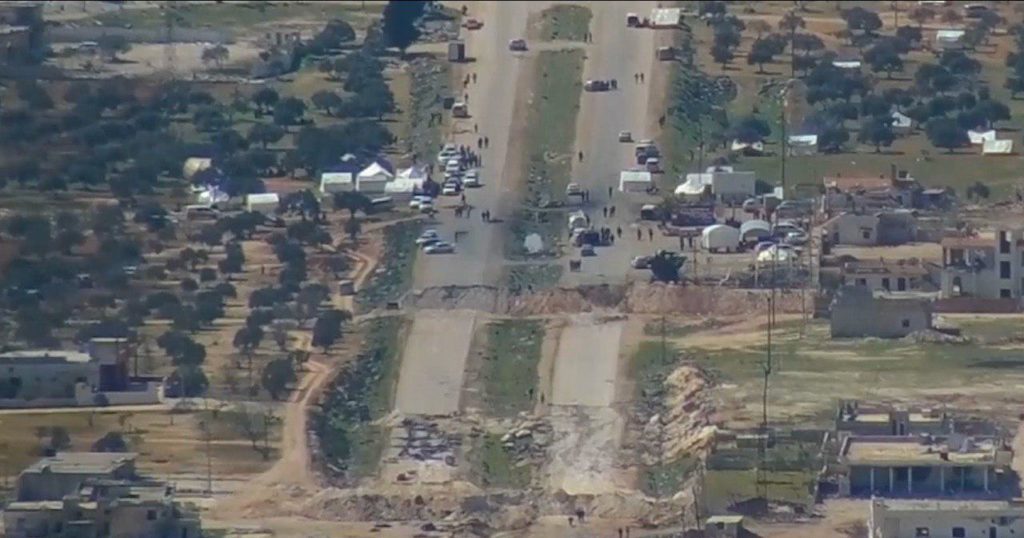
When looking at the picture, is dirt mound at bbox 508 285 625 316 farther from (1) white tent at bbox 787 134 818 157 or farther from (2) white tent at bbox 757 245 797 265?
(1) white tent at bbox 787 134 818 157

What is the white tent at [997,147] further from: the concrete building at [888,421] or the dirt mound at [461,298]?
the concrete building at [888,421]

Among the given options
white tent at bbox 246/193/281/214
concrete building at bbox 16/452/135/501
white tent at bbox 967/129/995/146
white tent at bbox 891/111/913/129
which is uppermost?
white tent at bbox 891/111/913/129

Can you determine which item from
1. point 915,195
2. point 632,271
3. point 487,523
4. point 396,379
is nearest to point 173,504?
point 487,523

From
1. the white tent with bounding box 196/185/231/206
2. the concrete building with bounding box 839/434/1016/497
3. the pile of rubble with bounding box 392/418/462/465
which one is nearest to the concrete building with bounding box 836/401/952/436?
the concrete building with bounding box 839/434/1016/497

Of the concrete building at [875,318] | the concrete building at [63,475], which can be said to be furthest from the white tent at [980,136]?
the concrete building at [63,475]

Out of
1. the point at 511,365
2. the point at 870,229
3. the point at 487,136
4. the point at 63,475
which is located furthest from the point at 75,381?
the point at 487,136
